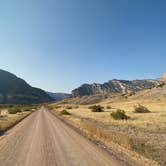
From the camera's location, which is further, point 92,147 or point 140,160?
point 92,147

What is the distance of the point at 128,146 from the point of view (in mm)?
13312

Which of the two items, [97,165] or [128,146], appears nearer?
[97,165]

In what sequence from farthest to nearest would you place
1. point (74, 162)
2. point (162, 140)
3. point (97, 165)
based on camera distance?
point (162, 140)
point (74, 162)
point (97, 165)

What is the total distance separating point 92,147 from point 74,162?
364 centimetres

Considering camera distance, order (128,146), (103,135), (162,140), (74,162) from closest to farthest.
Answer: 1. (74,162)
2. (128,146)
3. (162,140)
4. (103,135)

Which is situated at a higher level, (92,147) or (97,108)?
(97,108)

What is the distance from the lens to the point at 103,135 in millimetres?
17984

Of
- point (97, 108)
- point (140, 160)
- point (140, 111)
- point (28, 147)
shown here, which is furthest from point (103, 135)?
point (97, 108)

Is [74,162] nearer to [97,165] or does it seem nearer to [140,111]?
[97,165]

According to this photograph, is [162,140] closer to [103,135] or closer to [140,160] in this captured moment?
[103,135]

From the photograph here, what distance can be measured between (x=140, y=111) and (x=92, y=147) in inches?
1299

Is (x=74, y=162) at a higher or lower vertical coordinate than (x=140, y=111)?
lower

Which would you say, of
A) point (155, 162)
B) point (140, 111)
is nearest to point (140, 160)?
point (155, 162)

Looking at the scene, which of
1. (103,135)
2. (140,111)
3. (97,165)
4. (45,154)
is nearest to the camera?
(97,165)
